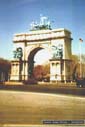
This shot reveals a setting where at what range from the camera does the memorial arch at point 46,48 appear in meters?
3.94

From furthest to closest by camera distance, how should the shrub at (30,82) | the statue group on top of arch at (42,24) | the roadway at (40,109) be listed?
the shrub at (30,82) < the statue group on top of arch at (42,24) < the roadway at (40,109)

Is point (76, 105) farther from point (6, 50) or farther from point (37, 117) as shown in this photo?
point (6, 50)

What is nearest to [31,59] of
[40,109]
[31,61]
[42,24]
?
[31,61]

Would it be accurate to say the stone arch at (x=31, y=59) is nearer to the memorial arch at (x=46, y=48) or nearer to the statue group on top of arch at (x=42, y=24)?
the memorial arch at (x=46, y=48)

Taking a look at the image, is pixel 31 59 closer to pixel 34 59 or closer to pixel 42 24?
pixel 34 59

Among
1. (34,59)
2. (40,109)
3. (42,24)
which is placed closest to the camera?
(40,109)

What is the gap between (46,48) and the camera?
4047 mm

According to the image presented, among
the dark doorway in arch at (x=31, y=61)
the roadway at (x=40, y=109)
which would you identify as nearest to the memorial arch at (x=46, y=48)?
the dark doorway in arch at (x=31, y=61)

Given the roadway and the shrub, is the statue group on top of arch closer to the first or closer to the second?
the shrub

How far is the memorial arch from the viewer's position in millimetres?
3938

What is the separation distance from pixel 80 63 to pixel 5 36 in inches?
36.2

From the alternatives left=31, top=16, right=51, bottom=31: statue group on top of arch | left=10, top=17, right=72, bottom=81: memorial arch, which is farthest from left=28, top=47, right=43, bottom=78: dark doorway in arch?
left=31, top=16, right=51, bottom=31: statue group on top of arch

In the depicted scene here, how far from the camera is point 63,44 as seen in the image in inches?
157

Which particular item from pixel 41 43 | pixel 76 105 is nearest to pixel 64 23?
pixel 41 43
